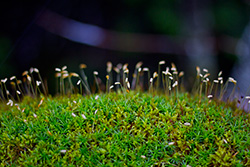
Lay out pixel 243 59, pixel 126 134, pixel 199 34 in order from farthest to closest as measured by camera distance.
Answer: pixel 199 34 < pixel 243 59 < pixel 126 134

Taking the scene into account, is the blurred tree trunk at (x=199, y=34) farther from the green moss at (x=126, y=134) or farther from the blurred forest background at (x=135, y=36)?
the green moss at (x=126, y=134)

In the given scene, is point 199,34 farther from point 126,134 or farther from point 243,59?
point 126,134

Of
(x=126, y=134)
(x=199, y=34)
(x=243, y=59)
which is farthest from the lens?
(x=199, y=34)

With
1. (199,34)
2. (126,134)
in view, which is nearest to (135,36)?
(199,34)

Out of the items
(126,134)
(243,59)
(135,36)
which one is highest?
(135,36)

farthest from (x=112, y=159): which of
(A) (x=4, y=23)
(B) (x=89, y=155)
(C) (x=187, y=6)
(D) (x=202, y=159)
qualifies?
(C) (x=187, y=6)

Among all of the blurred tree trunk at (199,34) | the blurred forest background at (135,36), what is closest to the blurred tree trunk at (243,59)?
the blurred forest background at (135,36)

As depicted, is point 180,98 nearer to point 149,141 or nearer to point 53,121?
point 149,141
